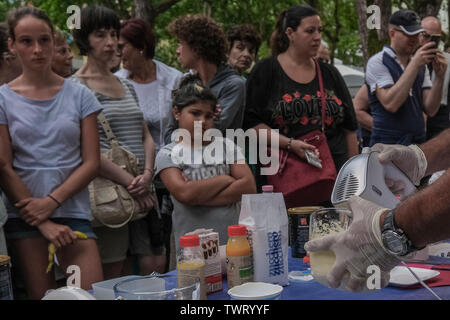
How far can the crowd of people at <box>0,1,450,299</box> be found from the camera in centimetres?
269

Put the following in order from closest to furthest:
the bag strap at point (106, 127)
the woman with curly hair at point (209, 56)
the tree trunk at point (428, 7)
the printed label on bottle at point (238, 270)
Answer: the printed label on bottle at point (238, 270)
the bag strap at point (106, 127)
the woman with curly hair at point (209, 56)
the tree trunk at point (428, 7)

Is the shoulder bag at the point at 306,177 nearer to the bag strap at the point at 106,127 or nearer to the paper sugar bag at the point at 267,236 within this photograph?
the bag strap at the point at 106,127

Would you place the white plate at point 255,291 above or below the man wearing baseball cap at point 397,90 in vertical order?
below

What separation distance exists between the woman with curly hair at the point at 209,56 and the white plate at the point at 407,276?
174cm

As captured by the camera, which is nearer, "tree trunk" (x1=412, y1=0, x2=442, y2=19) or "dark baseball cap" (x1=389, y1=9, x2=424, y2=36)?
"dark baseball cap" (x1=389, y1=9, x2=424, y2=36)

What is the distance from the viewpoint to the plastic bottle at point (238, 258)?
191cm

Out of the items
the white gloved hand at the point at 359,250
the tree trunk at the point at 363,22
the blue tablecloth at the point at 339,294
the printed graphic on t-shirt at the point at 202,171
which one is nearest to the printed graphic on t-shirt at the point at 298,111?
the printed graphic on t-shirt at the point at 202,171

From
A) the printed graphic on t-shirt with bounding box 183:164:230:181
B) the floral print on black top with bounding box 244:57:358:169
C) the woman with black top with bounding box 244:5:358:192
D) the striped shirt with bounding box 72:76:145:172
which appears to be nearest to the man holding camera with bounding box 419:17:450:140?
the woman with black top with bounding box 244:5:358:192

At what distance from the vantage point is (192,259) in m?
1.86

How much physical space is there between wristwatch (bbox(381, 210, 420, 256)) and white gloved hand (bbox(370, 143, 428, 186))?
1.44ft

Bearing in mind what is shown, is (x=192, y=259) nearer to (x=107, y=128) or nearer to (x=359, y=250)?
(x=359, y=250)

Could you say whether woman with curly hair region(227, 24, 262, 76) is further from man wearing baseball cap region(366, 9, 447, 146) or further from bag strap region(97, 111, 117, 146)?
bag strap region(97, 111, 117, 146)
